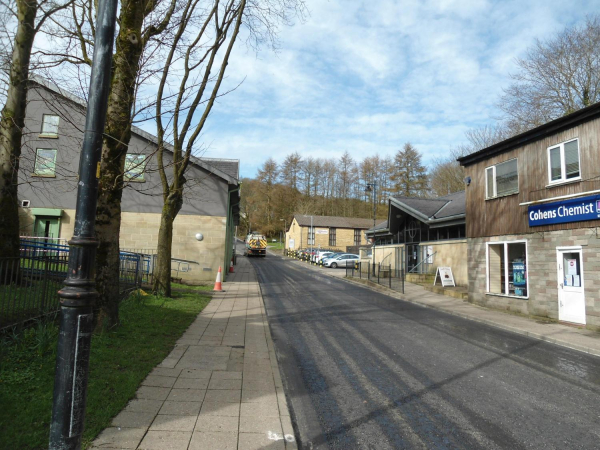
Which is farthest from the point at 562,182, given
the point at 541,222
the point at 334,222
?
the point at 334,222

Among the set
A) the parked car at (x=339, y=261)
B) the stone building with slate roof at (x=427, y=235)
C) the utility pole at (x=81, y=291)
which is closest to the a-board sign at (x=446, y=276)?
the stone building with slate roof at (x=427, y=235)

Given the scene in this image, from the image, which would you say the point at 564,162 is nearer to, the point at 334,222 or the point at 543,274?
the point at 543,274

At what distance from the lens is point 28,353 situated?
15.6 ft

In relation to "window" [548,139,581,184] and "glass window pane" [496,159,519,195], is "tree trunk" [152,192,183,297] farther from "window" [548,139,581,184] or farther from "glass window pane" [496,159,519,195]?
"window" [548,139,581,184]

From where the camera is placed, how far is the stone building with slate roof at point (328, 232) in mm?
61625

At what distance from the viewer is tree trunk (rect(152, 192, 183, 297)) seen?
11.8 m

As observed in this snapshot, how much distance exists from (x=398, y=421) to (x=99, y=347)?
4320 mm

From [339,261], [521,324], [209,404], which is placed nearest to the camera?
[209,404]

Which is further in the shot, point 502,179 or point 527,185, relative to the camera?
point 502,179

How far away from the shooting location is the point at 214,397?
14.6 feet

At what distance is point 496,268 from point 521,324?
3.51m

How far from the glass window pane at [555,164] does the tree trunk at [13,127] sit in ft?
46.0

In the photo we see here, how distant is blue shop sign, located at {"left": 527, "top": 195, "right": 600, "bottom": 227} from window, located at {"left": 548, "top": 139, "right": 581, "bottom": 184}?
2.44 feet

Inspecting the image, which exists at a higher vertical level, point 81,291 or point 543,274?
point 81,291
